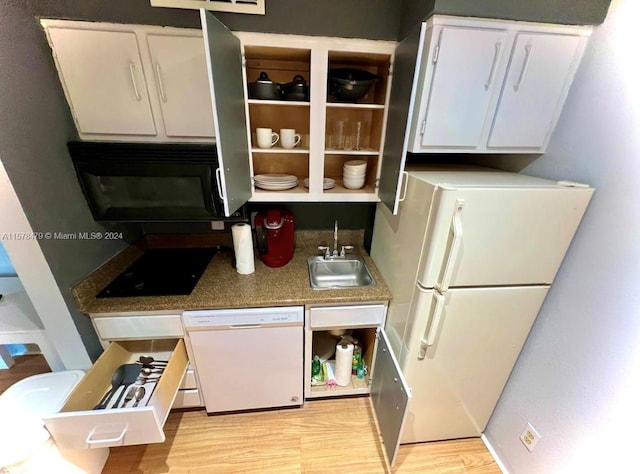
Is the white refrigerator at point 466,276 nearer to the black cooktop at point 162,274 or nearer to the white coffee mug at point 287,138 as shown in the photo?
the white coffee mug at point 287,138

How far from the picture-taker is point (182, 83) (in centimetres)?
121

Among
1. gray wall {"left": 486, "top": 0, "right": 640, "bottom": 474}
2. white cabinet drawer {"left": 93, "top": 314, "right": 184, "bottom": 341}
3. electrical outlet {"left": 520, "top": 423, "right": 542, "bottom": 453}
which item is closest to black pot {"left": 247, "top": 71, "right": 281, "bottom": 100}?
white cabinet drawer {"left": 93, "top": 314, "right": 184, "bottom": 341}

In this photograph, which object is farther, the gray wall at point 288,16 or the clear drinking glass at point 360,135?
the clear drinking glass at point 360,135

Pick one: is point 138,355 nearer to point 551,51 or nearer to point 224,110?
point 224,110

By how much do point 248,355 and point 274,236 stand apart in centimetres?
68

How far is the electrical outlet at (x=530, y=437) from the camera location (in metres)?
1.24

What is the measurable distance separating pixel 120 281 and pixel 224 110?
3.69 ft

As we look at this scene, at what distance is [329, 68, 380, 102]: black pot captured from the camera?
1.28 meters

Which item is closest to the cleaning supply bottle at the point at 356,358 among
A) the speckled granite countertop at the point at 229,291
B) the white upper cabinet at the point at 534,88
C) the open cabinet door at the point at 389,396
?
the open cabinet door at the point at 389,396

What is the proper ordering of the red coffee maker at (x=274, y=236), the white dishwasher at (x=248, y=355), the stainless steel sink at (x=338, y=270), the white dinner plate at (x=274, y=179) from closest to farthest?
the white dishwasher at (x=248, y=355)
the white dinner plate at (x=274, y=179)
the red coffee maker at (x=274, y=236)
the stainless steel sink at (x=338, y=270)

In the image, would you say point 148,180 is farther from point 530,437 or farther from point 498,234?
point 530,437

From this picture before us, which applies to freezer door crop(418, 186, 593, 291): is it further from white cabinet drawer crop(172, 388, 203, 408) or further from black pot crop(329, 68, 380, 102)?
white cabinet drawer crop(172, 388, 203, 408)

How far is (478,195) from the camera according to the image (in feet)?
3.18

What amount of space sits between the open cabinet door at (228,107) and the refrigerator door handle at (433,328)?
0.96m
